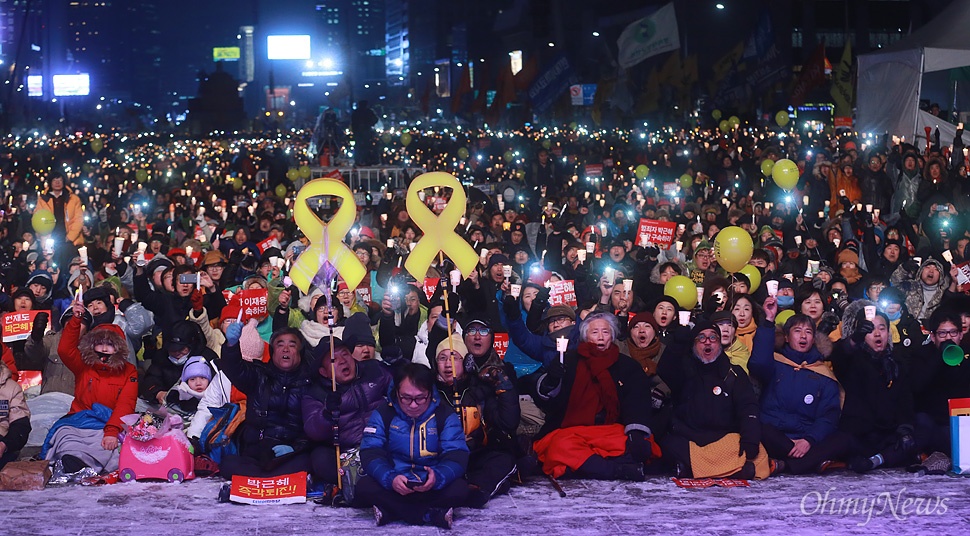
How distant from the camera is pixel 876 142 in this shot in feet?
71.4

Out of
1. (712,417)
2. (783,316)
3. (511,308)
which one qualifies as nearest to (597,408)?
(712,417)

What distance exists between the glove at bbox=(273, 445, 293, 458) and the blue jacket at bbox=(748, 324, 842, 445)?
3.08m

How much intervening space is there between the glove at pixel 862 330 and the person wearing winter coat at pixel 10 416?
17.8 ft

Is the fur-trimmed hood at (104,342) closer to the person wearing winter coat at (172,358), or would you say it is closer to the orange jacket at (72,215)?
the person wearing winter coat at (172,358)

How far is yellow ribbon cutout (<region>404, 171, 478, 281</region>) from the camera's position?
8.03 meters

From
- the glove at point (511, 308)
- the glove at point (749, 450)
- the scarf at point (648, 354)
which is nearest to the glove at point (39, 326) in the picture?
the glove at point (511, 308)

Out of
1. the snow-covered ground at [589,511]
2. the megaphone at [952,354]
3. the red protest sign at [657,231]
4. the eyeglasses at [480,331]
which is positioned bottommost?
the snow-covered ground at [589,511]

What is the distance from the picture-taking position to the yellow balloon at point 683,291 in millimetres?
10320

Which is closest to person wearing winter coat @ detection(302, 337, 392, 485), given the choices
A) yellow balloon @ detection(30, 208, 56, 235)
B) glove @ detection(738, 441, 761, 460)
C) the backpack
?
the backpack

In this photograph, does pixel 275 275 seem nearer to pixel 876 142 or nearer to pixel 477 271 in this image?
pixel 477 271

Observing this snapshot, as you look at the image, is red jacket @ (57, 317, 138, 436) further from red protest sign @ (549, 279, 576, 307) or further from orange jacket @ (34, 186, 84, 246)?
orange jacket @ (34, 186, 84, 246)

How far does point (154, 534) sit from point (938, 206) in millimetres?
10089

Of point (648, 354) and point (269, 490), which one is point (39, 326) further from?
point (648, 354)

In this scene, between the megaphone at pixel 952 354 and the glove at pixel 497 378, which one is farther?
the megaphone at pixel 952 354
